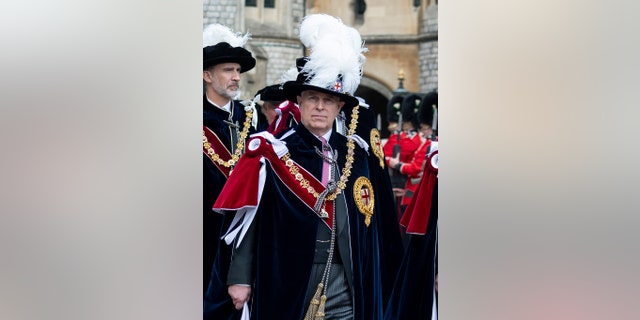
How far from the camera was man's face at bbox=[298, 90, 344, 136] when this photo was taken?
16.9ft

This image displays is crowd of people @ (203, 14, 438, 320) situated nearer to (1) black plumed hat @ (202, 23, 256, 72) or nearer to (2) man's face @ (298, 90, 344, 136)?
(2) man's face @ (298, 90, 344, 136)

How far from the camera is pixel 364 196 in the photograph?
524 cm

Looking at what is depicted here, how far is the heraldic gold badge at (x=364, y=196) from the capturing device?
5.19m

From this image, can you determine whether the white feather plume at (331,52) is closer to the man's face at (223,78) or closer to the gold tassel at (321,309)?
the man's face at (223,78)

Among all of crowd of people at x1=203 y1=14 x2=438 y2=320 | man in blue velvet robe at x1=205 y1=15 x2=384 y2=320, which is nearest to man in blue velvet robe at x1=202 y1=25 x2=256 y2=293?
crowd of people at x1=203 y1=14 x2=438 y2=320

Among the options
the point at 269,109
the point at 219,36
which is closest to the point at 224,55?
the point at 219,36

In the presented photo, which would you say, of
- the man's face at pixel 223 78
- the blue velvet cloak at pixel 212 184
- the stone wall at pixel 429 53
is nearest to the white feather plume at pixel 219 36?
the man's face at pixel 223 78

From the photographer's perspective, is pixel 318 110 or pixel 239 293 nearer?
pixel 239 293

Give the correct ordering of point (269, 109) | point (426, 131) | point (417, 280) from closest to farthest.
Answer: point (417, 280) → point (269, 109) → point (426, 131)

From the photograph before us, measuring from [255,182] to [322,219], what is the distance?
363 mm

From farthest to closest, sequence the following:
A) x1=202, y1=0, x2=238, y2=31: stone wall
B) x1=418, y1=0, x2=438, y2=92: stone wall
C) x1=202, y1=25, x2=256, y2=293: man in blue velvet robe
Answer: x1=418, y1=0, x2=438, y2=92: stone wall < x1=202, y1=0, x2=238, y2=31: stone wall < x1=202, y1=25, x2=256, y2=293: man in blue velvet robe

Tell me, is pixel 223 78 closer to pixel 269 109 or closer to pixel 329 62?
pixel 269 109
